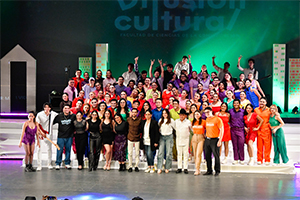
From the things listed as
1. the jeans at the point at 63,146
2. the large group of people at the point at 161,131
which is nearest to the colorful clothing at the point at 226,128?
the large group of people at the point at 161,131

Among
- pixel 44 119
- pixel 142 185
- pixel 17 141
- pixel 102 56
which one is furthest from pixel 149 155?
pixel 102 56

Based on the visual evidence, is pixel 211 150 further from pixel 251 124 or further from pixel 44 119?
pixel 44 119

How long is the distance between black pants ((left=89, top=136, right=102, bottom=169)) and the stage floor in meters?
0.19

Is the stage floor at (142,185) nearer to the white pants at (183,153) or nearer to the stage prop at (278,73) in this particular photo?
the white pants at (183,153)

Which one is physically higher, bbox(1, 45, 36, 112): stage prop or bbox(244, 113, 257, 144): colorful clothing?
bbox(1, 45, 36, 112): stage prop

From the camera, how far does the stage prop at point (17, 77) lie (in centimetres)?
1205

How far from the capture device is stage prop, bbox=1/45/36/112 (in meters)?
Result: 12.1

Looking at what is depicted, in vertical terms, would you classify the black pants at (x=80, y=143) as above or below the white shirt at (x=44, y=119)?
below

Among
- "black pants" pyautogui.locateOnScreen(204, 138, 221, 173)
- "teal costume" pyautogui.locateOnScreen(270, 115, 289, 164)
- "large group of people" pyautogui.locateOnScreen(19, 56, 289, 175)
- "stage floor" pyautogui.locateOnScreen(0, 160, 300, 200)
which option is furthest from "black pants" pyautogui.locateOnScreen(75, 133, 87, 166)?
"teal costume" pyautogui.locateOnScreen(270, 115, 289, 164)

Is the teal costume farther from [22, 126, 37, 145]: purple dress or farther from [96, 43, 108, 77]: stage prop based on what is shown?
[96, 43, 108, 77]: stage prop

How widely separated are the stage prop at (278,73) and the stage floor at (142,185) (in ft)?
15.5

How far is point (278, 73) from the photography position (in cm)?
1127

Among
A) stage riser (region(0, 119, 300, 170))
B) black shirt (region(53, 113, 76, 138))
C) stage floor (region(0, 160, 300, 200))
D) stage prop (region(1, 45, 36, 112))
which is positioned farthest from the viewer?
stage prop (region(1, 45, 36, 112))

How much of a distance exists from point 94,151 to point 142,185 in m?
1.53
